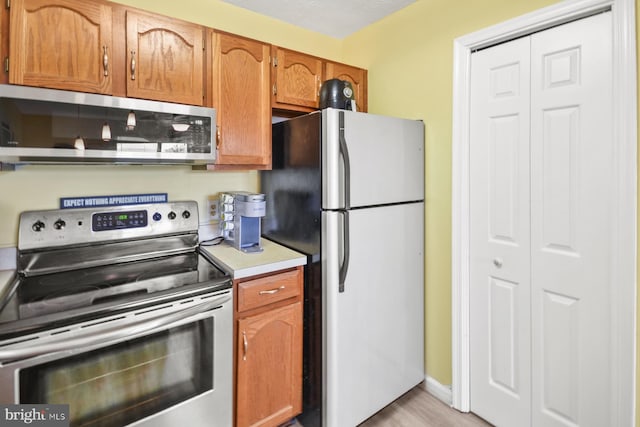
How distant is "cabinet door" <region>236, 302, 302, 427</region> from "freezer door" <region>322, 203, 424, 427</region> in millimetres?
170

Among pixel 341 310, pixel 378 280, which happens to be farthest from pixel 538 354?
pixel 341 310

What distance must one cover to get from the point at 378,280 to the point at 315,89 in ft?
4.14

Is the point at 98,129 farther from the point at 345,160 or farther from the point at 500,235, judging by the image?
the point at 500,235

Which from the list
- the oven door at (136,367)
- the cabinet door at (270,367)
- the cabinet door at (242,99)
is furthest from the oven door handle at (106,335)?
the cabinet door at (242,99)

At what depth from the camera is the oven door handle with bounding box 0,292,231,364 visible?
3.43 feet

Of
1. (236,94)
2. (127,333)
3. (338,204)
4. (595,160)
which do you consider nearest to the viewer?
(127,333)

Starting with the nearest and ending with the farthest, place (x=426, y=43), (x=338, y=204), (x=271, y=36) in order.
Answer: (x=338, y=204)
(x=426, y=43)
(x=271, y=36)

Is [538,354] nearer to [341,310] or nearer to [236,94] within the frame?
[341,310]

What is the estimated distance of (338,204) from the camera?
1.64 meters

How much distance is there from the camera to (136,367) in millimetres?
1317

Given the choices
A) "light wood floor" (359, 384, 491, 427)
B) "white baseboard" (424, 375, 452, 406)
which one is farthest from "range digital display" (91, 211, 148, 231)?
"white baseboard" (424, 375, 452, 406)

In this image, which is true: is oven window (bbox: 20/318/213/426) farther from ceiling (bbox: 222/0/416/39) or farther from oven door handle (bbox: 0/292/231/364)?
ceiling (bbox: 222/0/416/39)

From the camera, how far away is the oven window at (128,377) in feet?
3.82

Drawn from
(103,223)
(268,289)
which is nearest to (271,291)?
(268,289)
